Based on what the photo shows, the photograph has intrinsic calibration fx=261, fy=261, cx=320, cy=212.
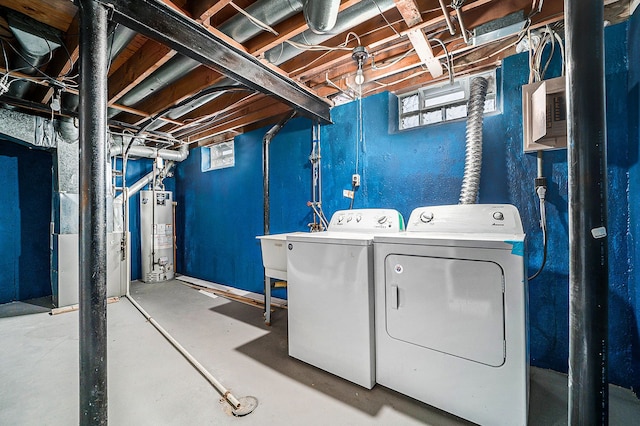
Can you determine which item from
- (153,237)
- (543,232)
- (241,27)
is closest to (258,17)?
(241,27)

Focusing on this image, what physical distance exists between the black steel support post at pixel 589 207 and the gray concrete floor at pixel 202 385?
2.71 feet

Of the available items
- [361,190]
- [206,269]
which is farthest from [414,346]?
[206,269]

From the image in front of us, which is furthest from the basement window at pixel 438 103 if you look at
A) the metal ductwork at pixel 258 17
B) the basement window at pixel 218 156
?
the basement window at pixel 218 156

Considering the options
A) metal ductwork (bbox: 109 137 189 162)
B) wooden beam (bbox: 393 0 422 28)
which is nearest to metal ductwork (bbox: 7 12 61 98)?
metal ductwork (bbox: 109 137 189 162)

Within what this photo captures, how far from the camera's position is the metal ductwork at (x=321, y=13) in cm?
135

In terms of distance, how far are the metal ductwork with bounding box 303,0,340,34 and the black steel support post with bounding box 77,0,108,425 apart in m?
1.05

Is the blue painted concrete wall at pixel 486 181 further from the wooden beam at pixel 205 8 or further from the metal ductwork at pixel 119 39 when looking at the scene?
the metal ductwork at pixel 119 39

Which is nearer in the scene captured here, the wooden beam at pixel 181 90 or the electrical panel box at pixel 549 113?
the electrical panel box at pixel 549 113

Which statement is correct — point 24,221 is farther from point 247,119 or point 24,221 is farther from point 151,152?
point 247,119

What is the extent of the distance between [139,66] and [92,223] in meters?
1.85

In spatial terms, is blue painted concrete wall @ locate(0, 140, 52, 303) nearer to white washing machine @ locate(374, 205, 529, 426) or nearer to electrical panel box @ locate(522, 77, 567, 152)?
white washing machine @ locate(374, 205, 529, 426)

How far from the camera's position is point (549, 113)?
166cm

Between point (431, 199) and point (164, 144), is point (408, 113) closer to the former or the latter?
point (431, 199)

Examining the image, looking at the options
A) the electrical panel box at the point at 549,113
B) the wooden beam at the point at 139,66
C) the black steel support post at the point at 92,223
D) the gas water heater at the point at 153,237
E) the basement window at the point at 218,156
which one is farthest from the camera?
the gas water heater at the point at 153,237
